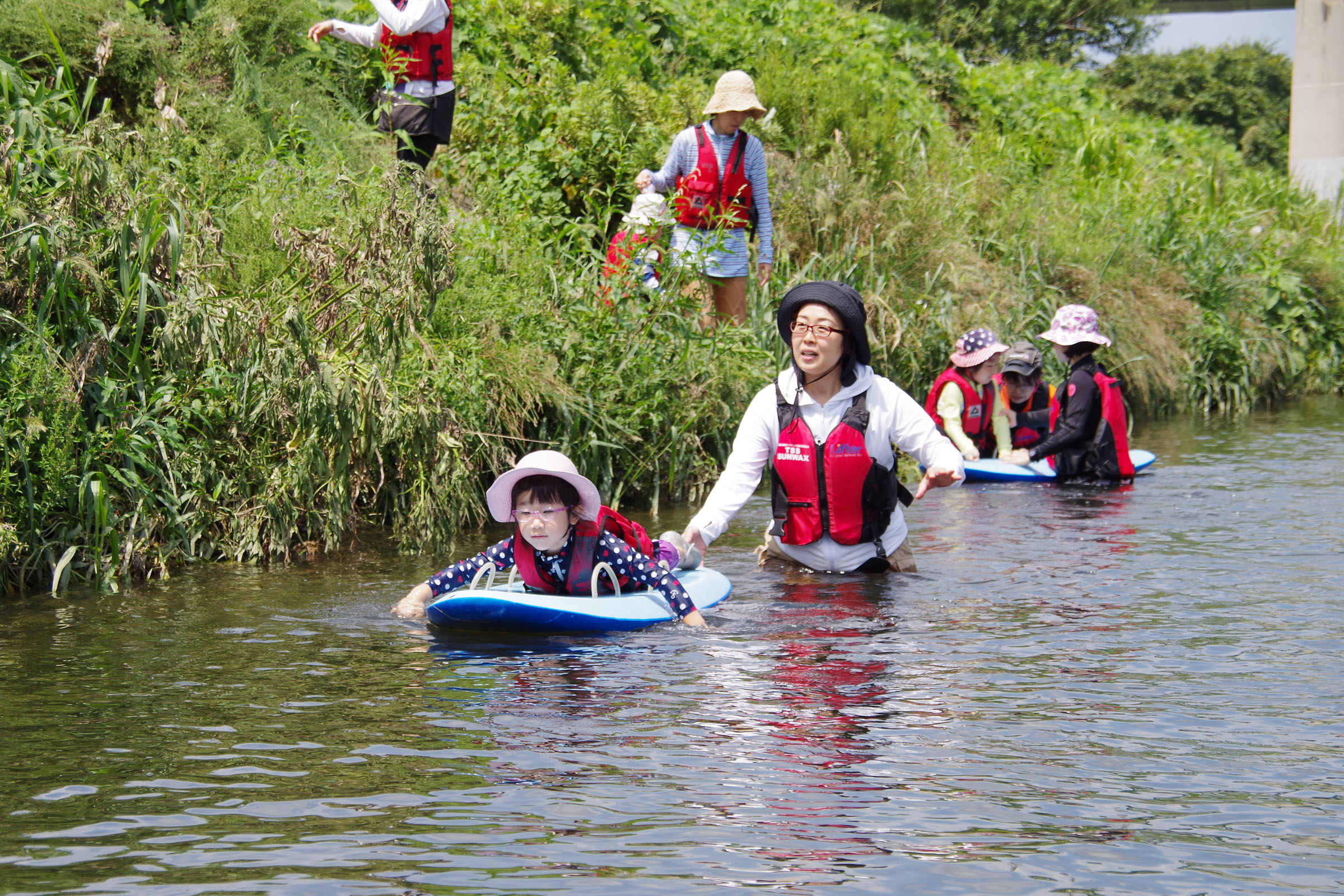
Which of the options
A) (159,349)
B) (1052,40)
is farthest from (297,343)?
(1052,40)

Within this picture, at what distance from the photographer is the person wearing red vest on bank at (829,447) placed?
20.4 feet

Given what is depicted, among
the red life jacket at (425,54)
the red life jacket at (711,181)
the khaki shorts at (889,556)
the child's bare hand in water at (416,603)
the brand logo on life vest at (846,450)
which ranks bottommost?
the child's bare hand in water at (416,603)

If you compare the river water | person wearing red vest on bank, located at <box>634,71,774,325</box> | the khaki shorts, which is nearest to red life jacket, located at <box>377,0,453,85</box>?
person wearing red vest on bank, located at <box>634,71,774,325</box>

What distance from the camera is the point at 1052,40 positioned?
3253 centimetres

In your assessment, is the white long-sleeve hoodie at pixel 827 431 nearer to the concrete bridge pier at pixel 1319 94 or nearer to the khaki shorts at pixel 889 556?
the khaki shorts at pixel 889 556

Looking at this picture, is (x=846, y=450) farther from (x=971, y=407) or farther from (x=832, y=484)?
(x=971, y=407)

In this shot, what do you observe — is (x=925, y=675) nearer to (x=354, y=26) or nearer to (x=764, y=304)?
(x=764, y=304)

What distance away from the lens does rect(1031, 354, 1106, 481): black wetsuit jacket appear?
9.99m

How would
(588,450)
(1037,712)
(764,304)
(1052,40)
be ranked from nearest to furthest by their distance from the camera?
(1037,712), (588,450), (764,304), (1052,40)

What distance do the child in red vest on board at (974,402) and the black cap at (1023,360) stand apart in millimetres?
79

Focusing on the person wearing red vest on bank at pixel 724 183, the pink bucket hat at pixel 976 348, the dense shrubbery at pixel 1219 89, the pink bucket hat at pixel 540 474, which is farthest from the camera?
the dense shrubbery at pixel 1219 89

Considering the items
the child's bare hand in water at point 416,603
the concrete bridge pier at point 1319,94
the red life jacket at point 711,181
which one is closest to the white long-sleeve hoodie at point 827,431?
the child's bare hand in water at point 416,603

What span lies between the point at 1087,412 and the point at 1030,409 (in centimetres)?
88

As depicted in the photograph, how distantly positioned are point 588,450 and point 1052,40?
26819 millimetres
